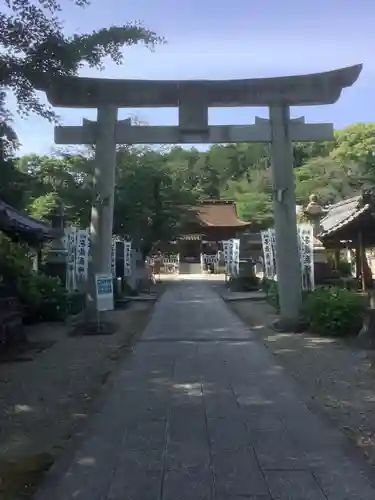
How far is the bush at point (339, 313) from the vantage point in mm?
11367

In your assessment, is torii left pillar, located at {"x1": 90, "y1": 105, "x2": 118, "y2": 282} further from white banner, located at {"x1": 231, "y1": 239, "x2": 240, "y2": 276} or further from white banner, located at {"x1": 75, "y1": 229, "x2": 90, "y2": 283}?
white banner, located at {"x1": 231, "y1": 239, "x2": 240, "y2": 276}

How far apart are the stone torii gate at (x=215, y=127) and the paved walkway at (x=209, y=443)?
14.4 ft

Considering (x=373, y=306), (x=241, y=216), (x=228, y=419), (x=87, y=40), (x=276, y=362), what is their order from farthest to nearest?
1. (x=241, y=216)
2. (x=373, y=306)
3. (x=276, y=362)
4. (x=87, y=40)
5. (x=228, y=419)

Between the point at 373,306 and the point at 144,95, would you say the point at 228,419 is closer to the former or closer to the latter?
the point at 373,306

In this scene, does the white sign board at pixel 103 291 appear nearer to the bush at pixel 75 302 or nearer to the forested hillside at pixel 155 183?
the forested hillside at pixel 155 183

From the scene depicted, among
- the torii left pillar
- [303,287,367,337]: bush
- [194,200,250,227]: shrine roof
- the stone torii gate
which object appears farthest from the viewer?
[194,200,250,227]: shrine roof

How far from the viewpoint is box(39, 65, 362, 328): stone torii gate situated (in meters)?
12.4

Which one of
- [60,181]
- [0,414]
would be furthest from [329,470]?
[60,181]

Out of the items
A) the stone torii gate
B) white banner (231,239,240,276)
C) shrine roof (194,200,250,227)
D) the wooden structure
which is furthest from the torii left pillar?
shrine roof (194,200,250,227)

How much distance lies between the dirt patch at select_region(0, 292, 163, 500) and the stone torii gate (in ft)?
7.54

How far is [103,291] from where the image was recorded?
40.5ft

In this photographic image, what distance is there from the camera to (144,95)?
41.2ft

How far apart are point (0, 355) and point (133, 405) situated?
4187 mm

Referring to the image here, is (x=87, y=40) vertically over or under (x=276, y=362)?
over
